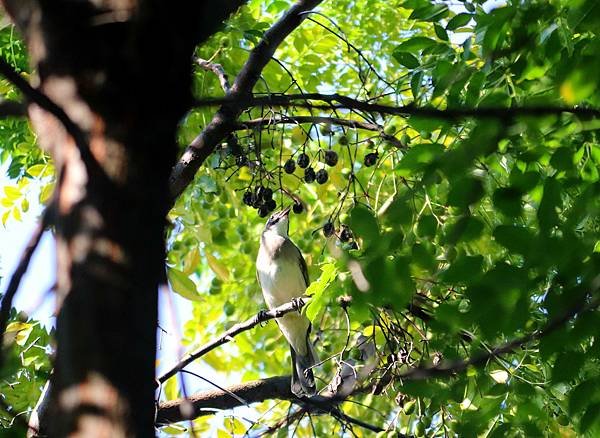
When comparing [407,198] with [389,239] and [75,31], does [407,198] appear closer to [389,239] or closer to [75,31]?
[389,239]

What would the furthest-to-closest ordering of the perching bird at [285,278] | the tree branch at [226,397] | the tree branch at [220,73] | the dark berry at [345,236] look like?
the perching bird at [285,278]
the dark berry at [345,236]
the tree branch at [226,397]
the tree branch at [220,73]

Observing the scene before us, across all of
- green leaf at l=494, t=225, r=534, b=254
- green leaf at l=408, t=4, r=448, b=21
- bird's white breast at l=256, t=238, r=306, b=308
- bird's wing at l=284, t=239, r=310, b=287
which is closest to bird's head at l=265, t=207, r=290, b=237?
bird's wing at l=284, t=239, r=310, b=287

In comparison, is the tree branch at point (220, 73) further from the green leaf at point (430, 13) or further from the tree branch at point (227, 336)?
the tree branch at point (227, 336)

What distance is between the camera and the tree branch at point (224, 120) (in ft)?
10.6

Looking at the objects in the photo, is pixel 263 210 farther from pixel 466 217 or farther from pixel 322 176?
pixel 466 217

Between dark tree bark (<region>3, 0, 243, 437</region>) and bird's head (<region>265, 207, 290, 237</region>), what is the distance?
6.02 metres

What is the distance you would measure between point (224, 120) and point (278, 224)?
4.56m

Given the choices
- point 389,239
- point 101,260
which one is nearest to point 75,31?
point 101,260

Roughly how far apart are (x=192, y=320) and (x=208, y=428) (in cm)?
351

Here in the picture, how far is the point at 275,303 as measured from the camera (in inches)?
295

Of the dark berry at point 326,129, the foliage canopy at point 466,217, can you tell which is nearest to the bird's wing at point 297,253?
the foliage canopy at point 466,217

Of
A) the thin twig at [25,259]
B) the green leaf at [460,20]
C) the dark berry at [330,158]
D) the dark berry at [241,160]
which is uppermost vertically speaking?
the dark berry at [330,158]

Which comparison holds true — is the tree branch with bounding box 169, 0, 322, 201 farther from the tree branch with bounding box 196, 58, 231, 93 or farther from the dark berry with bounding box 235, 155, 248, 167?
the dark berry with bounding box 235, 155, 248, 167

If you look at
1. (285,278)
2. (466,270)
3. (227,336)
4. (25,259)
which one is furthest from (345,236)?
(285,278)
